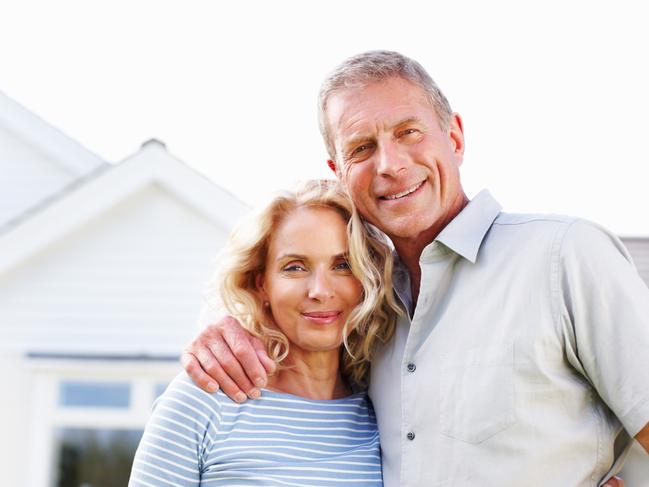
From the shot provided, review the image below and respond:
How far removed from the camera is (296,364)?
3258 mm

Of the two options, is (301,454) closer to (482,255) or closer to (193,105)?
(482,255)

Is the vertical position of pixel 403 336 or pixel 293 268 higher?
pixel 293 268

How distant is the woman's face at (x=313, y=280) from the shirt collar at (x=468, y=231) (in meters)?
0.34

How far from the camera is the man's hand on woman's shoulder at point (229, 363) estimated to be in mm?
3016

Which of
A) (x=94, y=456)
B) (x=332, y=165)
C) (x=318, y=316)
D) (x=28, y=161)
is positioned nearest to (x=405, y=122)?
(x=332, y=165)

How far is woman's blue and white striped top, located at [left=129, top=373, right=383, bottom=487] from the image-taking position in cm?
286

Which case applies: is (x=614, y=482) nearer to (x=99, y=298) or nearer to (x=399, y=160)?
(x=399, y=160)

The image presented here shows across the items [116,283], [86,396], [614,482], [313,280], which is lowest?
[614,482]

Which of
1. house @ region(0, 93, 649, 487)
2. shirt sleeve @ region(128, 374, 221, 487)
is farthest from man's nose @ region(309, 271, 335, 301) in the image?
house @ region(0, 93, 649, 487)

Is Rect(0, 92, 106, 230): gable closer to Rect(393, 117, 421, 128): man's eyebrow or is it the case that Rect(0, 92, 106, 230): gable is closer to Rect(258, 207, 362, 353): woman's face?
Rect(258, 207, 362, 353): woman's face

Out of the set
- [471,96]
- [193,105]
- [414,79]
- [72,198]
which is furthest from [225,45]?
[414,79]

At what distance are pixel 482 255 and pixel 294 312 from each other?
2.22 ft

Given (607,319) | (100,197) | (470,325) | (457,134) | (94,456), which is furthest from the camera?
(94,456)

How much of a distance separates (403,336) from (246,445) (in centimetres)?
63
